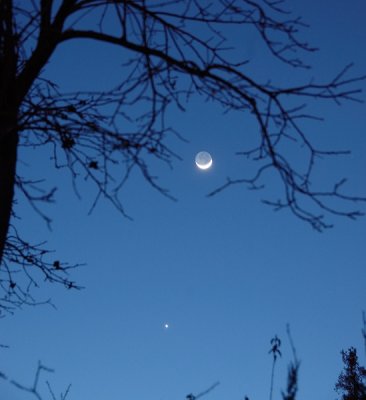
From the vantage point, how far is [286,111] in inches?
136

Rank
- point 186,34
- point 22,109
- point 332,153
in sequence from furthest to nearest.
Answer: point 186,34, point 22,109, point 332,153

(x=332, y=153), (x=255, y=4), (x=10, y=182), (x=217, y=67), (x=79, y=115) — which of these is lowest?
(x=10, y=182)

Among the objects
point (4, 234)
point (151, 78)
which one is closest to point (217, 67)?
point (151, 78)

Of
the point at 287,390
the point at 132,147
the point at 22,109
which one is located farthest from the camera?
the point at 22,109

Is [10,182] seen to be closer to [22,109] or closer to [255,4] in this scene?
[22,109]

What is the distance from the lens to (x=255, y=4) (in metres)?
3.74

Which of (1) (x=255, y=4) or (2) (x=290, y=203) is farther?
(1) (x=255, y=4)

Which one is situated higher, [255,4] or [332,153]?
[255,4]

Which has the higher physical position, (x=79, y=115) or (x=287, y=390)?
(x=79, y=115)

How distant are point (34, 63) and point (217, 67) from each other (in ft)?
4.06

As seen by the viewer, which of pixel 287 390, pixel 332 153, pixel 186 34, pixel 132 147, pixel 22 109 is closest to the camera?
pixel 287 390

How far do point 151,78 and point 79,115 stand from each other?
61 centimetres

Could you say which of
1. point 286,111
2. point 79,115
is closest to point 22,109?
point 79,115

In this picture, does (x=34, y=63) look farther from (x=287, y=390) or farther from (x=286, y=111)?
(x=287, y=390)
